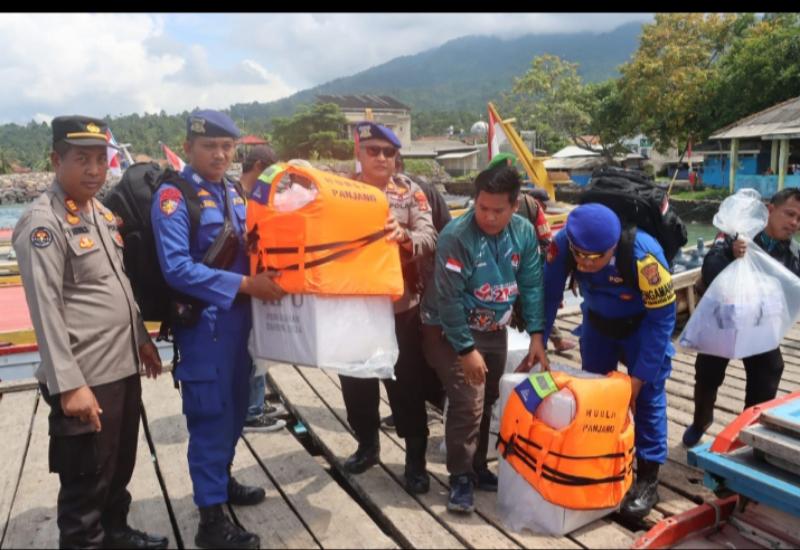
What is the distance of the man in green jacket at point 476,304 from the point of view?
2.70 meters

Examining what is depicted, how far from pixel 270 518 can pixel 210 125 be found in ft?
6.01

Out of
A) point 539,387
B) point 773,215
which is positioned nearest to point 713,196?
point 773,215

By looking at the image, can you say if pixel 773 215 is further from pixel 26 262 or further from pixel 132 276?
pixel 26 262

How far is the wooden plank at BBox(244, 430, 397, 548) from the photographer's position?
8.66ft

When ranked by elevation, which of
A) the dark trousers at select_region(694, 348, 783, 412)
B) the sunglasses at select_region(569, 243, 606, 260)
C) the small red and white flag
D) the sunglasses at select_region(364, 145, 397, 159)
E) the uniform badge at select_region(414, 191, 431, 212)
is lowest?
the dark trousers at select_region(694, 348, 783, 412)

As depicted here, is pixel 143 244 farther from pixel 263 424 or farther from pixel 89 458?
pixel 263 424

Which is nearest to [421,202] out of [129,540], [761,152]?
[129,540]

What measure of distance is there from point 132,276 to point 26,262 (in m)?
0.48

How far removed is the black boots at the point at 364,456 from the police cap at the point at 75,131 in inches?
80.3

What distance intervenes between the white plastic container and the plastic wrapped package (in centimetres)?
72

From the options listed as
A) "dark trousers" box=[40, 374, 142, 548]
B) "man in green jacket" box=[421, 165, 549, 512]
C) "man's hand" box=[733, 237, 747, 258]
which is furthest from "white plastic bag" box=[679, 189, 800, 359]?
"dark trousers" box=[40, 374, 142, 548]

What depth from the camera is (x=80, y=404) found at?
2186 millimetres

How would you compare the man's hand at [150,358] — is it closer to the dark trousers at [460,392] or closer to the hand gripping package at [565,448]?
the dark trousers at [460,392]

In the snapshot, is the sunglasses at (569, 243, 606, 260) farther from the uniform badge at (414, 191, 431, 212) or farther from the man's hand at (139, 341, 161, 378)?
the man's hand at (139, 341, 161, 378)
